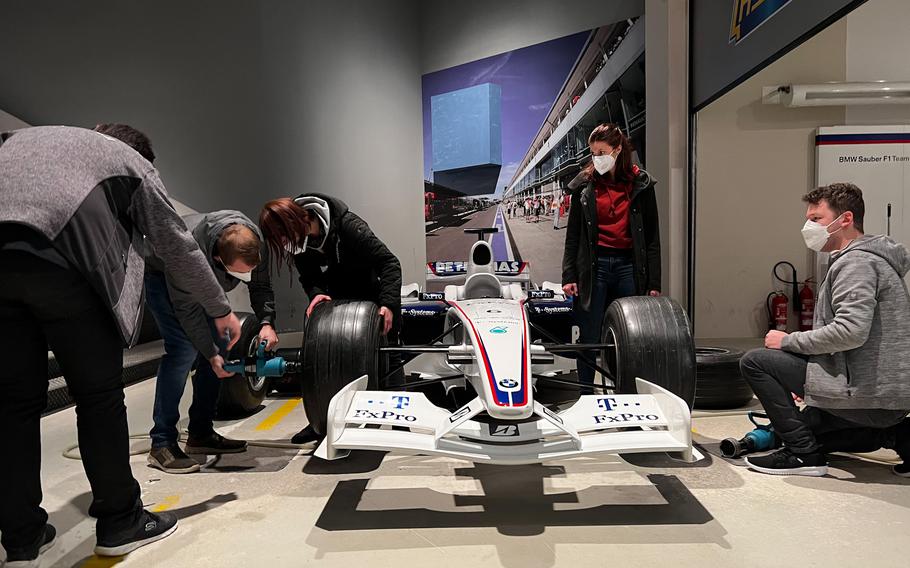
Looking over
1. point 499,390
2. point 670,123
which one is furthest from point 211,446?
point 670,123

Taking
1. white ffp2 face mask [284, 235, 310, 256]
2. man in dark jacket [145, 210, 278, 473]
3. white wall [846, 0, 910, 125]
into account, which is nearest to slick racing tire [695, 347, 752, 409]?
white ffp2 face mask [284, 235, 310, 256]

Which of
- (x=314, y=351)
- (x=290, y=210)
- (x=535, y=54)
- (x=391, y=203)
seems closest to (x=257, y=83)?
(x=391, y=203)

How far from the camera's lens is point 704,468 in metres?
2.75

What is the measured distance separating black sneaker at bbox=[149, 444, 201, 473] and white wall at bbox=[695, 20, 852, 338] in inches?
188

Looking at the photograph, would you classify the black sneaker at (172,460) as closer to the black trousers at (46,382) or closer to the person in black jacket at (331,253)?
the person in black jacket at (331,253)

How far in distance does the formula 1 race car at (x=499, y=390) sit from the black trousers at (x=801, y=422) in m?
0.38

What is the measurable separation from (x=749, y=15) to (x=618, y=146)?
5.33 ft

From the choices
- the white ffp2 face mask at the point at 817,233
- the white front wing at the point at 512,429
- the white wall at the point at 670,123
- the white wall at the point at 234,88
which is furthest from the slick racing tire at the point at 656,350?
the white wall at the point at 234,88

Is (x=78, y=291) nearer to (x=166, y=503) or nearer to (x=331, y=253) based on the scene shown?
(x=166, y=503)

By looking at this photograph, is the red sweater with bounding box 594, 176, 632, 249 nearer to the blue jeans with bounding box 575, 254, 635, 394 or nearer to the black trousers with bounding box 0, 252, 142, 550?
the blue jeans with bounding box 575, 254, 635, 394

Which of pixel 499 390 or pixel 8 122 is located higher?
pixel 8 122

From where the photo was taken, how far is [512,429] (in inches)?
84.8

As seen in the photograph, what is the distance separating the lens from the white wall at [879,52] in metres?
4.96

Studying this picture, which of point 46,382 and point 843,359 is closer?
point 46,382
